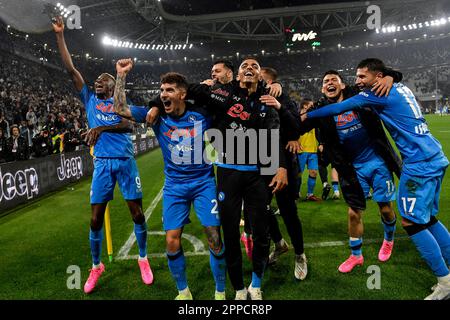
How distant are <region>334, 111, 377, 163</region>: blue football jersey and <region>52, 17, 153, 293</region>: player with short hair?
2739 mm

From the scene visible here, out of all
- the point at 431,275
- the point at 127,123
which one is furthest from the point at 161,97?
the point at 431,275

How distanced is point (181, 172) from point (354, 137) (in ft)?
7.65

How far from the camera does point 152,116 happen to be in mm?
3559

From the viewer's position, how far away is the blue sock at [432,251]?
3.50 meters

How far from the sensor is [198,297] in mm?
3865

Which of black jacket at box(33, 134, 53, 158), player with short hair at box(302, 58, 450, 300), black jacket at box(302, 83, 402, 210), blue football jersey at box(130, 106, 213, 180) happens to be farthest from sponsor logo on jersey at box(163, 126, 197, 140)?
black jacket at box(33, 134, 53, 158)

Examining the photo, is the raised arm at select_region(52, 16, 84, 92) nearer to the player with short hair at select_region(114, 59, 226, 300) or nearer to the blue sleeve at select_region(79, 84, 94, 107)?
the blue sleeve at select_region(79, 84, 94, 107)

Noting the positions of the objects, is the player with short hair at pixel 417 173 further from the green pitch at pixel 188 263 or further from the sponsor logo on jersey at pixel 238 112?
the sponsor logo on jersey at pixel 238 112

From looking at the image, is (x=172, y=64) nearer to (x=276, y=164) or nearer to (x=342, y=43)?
(x=342, y=43)

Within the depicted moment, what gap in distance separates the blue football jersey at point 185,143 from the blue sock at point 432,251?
228cm

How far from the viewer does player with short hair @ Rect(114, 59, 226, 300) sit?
3566mm

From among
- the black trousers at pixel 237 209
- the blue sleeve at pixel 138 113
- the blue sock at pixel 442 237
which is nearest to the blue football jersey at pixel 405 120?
the blue sock at pixel 442 237

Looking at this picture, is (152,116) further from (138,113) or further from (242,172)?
(242,172)

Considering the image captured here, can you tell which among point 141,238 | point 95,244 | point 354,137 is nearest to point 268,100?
point 354,137
